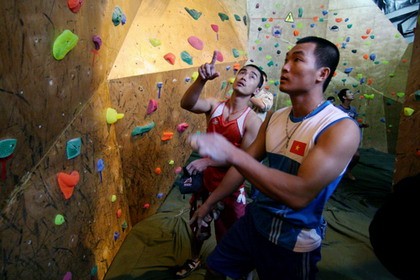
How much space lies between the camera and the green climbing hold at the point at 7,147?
1.03 meters

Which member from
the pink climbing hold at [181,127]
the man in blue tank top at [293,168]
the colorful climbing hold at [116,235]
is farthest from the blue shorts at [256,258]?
the pink climbing hold at [181,127]

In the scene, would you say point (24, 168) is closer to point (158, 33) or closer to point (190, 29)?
point (158, 33)

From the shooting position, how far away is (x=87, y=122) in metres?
A: 1.67

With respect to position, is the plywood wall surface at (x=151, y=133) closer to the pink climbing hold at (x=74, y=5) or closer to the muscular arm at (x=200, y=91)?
the muscular arm at (x=200, y=91)

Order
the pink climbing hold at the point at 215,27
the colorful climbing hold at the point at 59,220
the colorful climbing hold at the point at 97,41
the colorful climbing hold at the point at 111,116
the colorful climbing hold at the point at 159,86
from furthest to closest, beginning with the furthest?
the pink climbing hold at the point at 215,27 → the colorful climbing hold at the point at 159,86 → the colorful climbing hold at the point at 111,116 → the colorful climbing hold at the point at 97,41 → the colorful climbing hold at the point at 59,220

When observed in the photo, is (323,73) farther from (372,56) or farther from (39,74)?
(372,56)

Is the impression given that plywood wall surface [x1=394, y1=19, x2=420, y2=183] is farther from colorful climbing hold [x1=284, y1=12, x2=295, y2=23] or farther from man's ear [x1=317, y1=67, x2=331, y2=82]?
colorful climbing hold [x1=284, y1=12, x2=295, y2=23]

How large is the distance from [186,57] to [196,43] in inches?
11.1

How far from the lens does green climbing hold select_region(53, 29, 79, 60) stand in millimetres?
1266

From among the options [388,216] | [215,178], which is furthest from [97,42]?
[388,216]

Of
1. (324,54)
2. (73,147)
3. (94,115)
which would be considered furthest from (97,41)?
(324,54)

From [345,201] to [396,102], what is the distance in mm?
3388

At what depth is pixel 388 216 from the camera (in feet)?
2.48

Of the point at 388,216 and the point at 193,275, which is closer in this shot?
the point at 388,216
